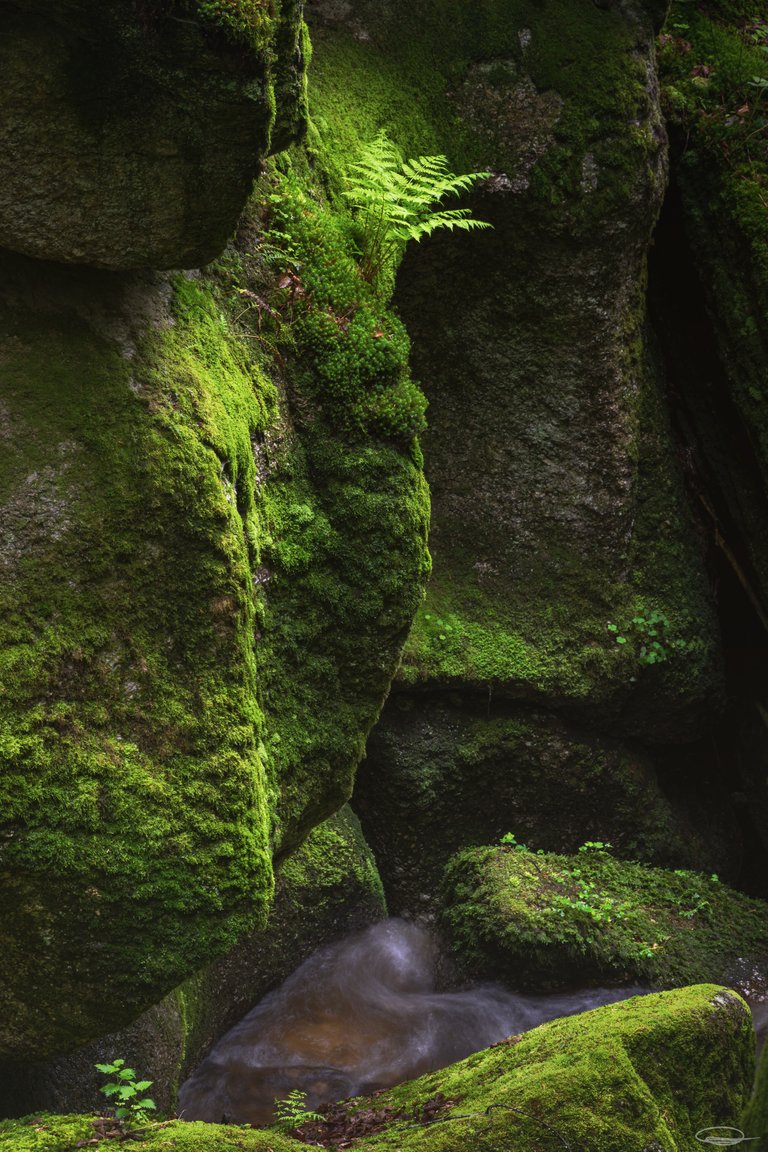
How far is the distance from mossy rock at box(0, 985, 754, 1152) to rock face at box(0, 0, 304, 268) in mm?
3381

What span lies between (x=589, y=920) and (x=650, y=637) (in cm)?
246

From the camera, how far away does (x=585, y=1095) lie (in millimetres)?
3787

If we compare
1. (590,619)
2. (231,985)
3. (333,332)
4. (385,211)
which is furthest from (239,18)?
(590,619)

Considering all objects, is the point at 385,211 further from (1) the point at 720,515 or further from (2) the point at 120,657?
(1) the point at 720,515

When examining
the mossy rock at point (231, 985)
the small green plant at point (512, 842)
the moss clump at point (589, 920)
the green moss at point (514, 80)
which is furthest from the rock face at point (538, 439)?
the mossy rock at point (231, 985)

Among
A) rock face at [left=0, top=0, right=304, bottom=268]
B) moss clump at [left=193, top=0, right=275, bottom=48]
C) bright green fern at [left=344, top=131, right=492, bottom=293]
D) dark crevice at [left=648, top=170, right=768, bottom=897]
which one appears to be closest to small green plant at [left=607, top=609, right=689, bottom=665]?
dark crevice at [left=648, top=170, right=768, bottom=897]

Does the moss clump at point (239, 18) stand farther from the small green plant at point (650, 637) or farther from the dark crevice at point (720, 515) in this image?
the small green plant at point (650, 637)
